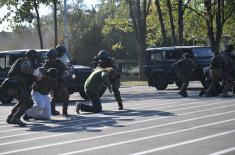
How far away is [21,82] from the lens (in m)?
13.5

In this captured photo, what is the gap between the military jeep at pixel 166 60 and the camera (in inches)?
1033

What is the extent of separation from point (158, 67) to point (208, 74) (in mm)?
5869

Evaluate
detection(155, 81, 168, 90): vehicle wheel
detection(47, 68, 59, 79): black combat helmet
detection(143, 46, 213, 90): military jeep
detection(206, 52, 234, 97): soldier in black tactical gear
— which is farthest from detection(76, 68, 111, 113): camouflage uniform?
detection(155, 81, 168, 90): vehicle wheel

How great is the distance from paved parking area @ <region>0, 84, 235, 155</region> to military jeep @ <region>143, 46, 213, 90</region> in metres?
10.1

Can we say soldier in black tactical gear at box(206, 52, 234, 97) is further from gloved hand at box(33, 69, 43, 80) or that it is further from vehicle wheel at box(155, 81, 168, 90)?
gloved hand at box(33, 69, 43, 80)

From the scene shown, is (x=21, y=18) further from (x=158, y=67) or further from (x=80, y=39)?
(x=80, y=39)

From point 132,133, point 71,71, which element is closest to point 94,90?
point 132,133

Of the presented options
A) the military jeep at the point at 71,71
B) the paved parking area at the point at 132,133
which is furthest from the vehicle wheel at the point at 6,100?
the paved parking area at the point at 132,133

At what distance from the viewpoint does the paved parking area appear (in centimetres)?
911

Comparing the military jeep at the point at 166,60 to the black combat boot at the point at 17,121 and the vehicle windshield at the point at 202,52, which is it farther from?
the black combat boot at the point at 17,121

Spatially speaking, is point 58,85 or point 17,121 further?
point 58,85

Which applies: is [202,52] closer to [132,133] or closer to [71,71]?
[71,71]

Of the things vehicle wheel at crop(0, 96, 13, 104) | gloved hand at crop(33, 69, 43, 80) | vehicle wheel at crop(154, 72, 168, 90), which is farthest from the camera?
vehicle wheel at crop(154, 72, 168, 90)

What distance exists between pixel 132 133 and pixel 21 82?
3.62 m
